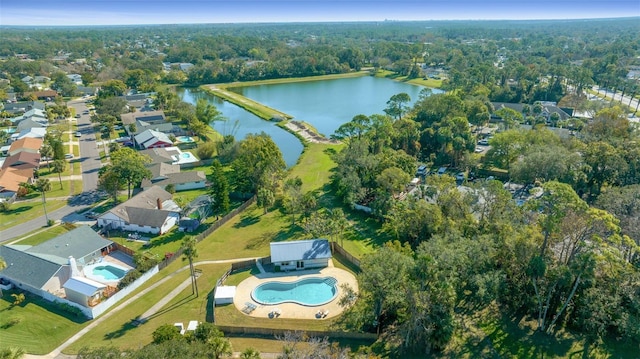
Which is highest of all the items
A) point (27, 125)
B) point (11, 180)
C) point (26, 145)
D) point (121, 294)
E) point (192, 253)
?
point (192, 253)

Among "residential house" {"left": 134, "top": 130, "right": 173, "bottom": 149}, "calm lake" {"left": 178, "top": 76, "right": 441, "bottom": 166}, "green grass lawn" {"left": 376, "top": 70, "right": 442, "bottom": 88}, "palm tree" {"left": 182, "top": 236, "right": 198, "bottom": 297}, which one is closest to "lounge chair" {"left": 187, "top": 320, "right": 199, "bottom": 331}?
"palm tree" {"left": 182, "top": 236, "right": 198, "bottom": 297}

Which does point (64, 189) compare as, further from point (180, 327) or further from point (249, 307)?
point (249, 307)

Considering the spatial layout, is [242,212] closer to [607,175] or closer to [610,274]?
[610,274]

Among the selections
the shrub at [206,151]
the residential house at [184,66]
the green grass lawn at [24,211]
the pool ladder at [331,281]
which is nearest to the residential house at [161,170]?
the shrub at [206,151]

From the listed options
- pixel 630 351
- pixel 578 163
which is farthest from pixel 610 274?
pixel 578 163

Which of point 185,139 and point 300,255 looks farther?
point 185,139

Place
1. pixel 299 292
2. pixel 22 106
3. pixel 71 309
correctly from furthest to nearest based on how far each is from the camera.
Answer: pixel 22 106, pixel 299 292, pixel 71 309

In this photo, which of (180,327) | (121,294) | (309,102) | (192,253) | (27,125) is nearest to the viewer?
(180,327)

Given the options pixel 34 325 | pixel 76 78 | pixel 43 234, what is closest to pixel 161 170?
pixel 43 234
